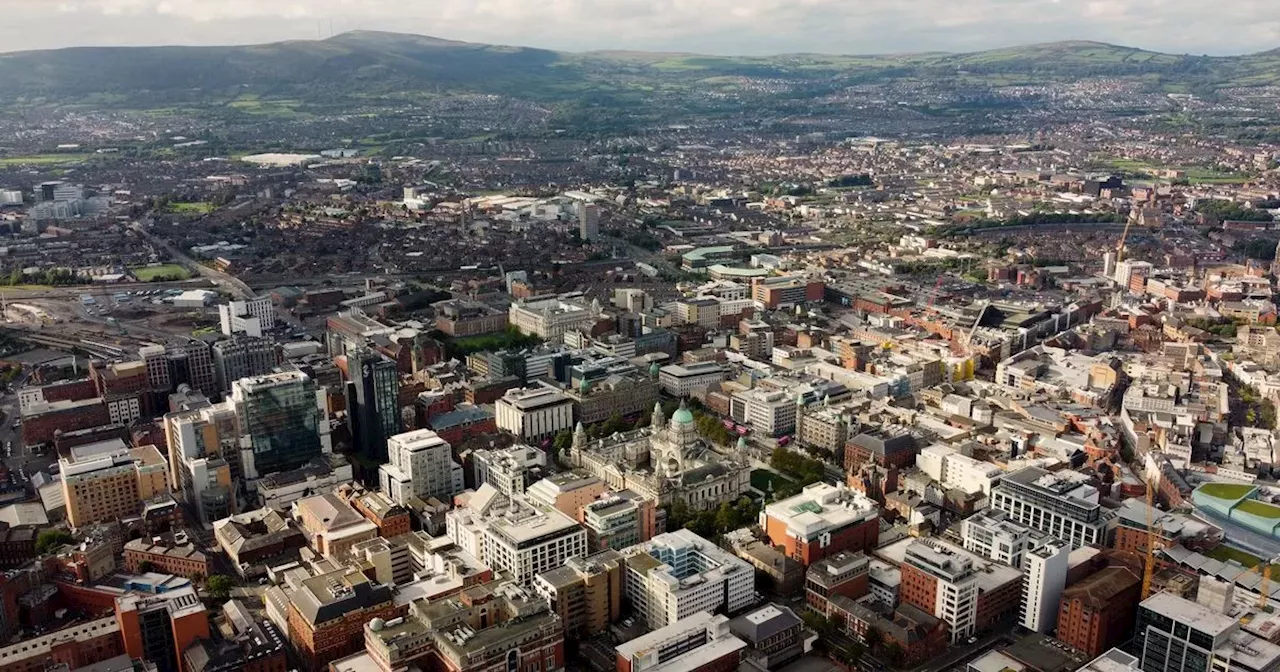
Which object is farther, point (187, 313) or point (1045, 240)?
point (1045, 240)

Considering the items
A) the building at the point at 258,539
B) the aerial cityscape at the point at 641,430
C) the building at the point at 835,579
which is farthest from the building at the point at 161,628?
the building at the point at 835,579

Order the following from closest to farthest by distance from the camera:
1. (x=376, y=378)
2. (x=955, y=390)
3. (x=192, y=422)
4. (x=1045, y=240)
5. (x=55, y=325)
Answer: (x=192, y=422)
(x=376, y=378)
(x=955, y=390)
(x=55, y=325)
(x=1045, y=240)

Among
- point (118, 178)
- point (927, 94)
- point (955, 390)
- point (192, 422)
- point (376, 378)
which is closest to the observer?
point (192, 422)

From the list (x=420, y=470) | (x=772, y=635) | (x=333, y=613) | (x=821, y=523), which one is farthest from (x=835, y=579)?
(x=420, y=470)

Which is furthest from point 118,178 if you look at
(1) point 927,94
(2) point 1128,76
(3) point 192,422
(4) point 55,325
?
(2) point 1128,76

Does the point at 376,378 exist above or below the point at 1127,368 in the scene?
above

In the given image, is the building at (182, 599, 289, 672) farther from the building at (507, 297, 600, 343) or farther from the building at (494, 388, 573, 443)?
the building at (507, 297, 600, 343)

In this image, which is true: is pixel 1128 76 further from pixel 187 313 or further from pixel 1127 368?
pixel 187 313

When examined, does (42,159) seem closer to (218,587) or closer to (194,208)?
(194,208)
